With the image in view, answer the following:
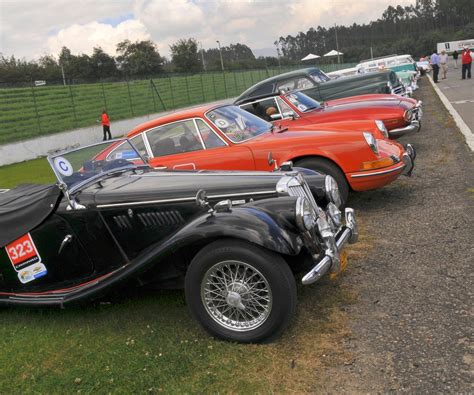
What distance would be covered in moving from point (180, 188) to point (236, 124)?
2881 mm

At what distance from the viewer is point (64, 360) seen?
3.57 metres

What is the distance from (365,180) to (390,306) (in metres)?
2.46

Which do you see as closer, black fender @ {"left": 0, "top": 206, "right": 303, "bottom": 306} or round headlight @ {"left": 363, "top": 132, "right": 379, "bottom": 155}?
black fender @ {"left": 0, "top": 206, "right": 303, "bottom": 306}

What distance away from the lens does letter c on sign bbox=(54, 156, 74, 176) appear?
14.0 feet

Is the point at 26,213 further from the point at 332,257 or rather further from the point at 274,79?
the point at 274,79

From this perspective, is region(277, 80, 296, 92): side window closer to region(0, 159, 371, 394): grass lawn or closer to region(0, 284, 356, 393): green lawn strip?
region(0, 159, 371, 394): grass lawn

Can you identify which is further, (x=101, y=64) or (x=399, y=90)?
(x=101, y=64)

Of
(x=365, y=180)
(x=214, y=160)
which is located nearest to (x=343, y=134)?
(x=365, y=180)

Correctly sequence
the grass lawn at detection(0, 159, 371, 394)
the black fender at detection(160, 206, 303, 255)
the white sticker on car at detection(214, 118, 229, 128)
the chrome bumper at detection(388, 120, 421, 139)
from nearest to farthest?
the grass lawn at detection(0, 159, 371, 394) → the black fender at detection(160, 206, 303, 255) → the white sticker on car at detection(214, 118, 229, 128) → the chrome bumper at detection(388, 120, 421, 139)

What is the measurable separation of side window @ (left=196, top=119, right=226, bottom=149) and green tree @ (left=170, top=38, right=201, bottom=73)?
7799cm

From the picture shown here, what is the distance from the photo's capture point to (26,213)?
413 cm

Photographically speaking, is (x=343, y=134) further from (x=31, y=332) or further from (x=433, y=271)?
(x=31, y=332)

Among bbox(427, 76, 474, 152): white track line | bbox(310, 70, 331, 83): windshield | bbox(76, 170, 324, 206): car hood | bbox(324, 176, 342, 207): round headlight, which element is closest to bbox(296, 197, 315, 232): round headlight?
bbox(76, 170, 324, 206): car hood

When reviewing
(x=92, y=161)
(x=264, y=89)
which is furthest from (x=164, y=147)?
(x=264, y=89)
